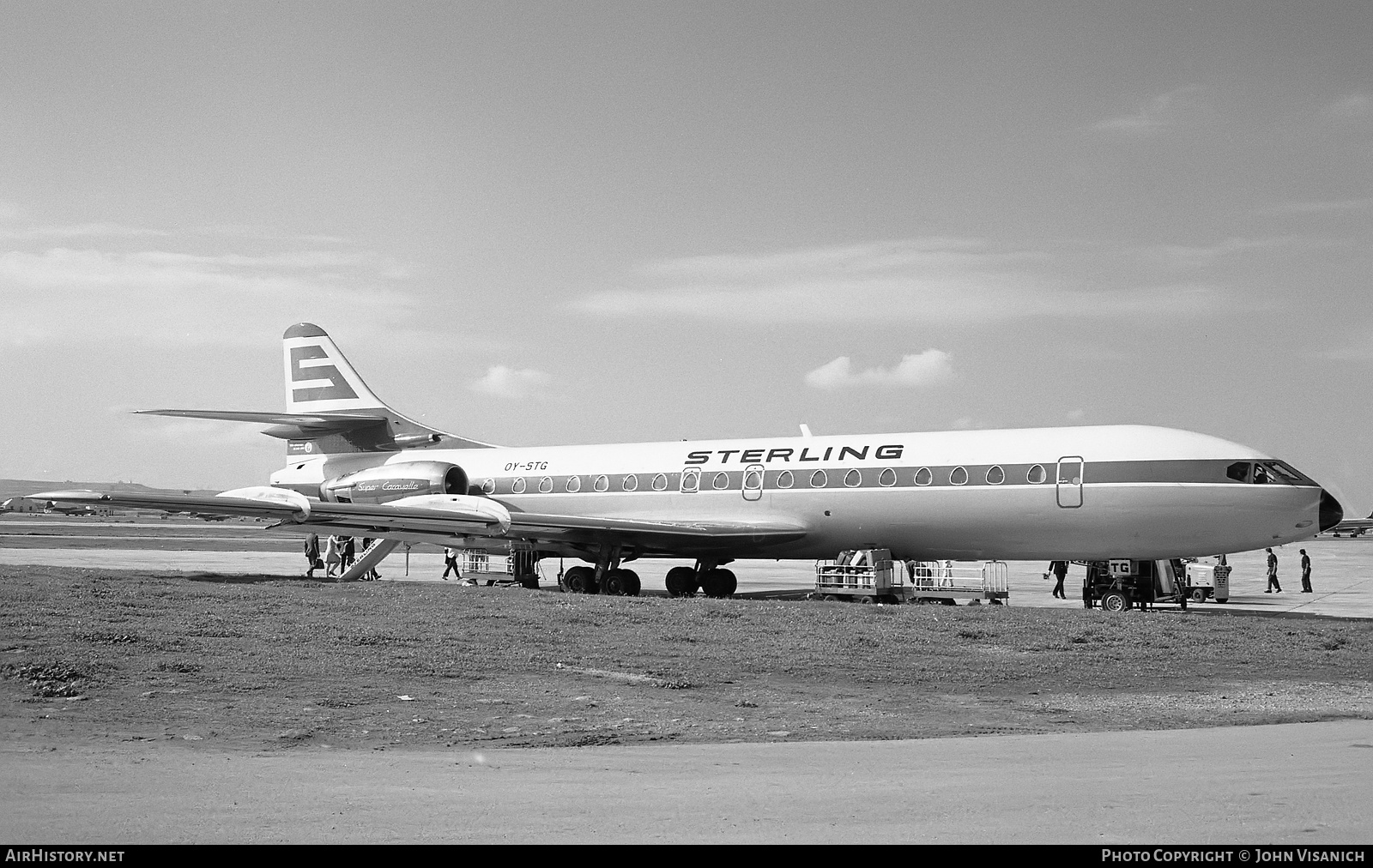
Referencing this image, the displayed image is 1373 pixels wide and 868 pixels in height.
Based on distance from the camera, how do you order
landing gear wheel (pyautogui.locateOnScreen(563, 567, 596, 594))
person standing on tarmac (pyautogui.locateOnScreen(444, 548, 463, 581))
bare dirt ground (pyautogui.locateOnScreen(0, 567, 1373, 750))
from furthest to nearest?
person standing on tarmac (pyautogui.locateOnScreen(444, 548, 463, 581)) → landing gear wheel (pyautogui.locateOnScreen(563, 567, 596, 594)) → bare dirt ground (pyautogui.locateOnScreen(0, 567, 1373, 750))

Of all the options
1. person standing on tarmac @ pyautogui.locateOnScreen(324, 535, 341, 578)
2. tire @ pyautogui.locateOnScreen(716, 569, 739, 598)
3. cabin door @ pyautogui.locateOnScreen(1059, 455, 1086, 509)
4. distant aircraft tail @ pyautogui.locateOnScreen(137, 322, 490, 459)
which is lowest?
tire @ pyautogui.locateOnScreen(716, 569, 739, 598)

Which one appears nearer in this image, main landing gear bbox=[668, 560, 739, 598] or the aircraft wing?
the aircraft wing

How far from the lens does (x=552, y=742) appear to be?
1004 cm

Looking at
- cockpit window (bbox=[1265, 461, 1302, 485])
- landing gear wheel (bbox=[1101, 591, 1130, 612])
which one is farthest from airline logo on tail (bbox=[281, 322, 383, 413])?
cockpit window (bbox=[1265, 461, 1302, 485])

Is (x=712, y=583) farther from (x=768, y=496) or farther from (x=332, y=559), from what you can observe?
(x=332, y=559)

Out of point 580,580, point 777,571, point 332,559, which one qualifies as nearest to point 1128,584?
point 580,580

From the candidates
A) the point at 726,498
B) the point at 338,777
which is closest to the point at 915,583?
the point at 726,498

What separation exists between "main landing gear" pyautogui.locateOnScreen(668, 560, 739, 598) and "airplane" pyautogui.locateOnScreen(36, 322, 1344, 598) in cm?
5

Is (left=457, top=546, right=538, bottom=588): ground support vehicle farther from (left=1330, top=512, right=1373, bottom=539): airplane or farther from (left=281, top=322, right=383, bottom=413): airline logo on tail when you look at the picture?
(left=1330, top=512, right=1373, bottom=539): airplane

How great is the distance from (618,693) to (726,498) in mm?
16460

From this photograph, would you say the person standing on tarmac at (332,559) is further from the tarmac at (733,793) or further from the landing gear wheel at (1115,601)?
the tarmac at (733,793)

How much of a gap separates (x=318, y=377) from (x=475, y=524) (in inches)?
454

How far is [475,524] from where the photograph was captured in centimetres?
2786

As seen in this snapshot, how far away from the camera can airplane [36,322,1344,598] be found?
23703 mm
